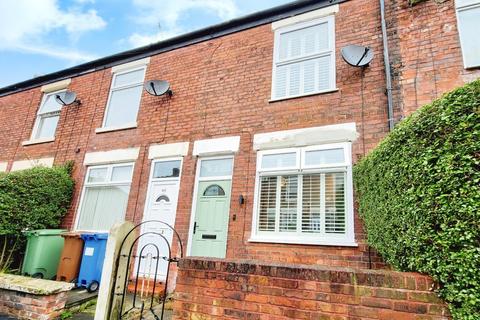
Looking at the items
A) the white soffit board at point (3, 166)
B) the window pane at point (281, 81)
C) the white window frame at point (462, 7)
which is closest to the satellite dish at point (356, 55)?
the window pane at point (281, 81)

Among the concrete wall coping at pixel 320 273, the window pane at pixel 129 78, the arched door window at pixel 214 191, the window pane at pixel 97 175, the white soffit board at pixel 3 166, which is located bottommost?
the concrete wall coping at pixel 320 273

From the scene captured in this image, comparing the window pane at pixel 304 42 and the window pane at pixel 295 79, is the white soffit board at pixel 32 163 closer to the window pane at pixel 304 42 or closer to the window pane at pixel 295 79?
the window pane at pixel 295 79

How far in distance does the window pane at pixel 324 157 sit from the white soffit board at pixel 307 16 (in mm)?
3305

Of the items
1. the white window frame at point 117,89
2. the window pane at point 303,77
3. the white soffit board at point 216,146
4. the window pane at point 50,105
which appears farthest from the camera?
the window pane at point 50,105

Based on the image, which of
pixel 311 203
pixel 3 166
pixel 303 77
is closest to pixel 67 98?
pixel 3 166

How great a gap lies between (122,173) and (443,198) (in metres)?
6.73

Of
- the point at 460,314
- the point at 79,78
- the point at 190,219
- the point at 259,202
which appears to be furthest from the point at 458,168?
the point at 79,78

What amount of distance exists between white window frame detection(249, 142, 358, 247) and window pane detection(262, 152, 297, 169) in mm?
84

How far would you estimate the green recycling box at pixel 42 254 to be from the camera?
18.4ft

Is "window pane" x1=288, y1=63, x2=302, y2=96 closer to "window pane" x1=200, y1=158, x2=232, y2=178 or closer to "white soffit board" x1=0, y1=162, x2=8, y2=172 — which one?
"window pane" x1=200, y1=158, x2=232, y2=178

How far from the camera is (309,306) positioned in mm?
2186

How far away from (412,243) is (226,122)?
469 cm

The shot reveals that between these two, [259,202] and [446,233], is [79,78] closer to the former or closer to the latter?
[259,202]

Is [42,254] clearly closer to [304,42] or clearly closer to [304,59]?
[304,59]
